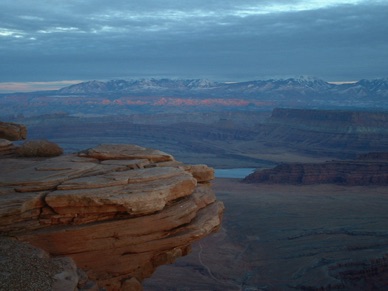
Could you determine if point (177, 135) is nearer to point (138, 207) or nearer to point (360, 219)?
point (360, 219)

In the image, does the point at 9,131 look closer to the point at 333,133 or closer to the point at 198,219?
the point at 198,219

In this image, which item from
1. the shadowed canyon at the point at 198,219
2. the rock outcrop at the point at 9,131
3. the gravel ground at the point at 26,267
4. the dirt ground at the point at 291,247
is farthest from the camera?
the dirt ground at the point at 291,247

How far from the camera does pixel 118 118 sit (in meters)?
196

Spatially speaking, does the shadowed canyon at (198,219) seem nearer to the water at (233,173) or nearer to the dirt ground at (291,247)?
the dirt ground at (291,247)

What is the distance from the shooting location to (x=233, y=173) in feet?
351

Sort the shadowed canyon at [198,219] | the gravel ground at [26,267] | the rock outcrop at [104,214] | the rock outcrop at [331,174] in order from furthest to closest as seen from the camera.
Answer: the rock outcrop at [331,174] < the shadowed canyon at [198,219] < the rock outcrop at [104,214] < the gravel ground at [26,267]

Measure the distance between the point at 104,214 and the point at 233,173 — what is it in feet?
301

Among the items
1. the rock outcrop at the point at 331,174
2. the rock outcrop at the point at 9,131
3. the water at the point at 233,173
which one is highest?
the rock outcrop at the point at 9,131

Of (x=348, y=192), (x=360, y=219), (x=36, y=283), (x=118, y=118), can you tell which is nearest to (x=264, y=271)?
(x=360, y=219)

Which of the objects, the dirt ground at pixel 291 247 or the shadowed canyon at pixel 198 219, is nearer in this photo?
the shadowed canyon at pixel 198 219

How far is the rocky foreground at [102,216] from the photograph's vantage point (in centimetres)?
1523

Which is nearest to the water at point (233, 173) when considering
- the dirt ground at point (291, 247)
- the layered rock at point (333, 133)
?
the layered rock at point (333, 133)

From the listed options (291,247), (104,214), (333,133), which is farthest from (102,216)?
(333,133)

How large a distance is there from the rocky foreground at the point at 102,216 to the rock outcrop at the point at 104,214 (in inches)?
1.0
